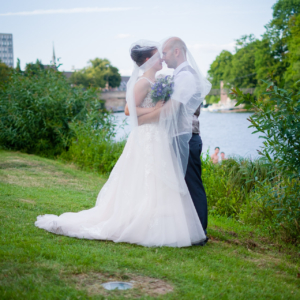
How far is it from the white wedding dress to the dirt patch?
89 cm

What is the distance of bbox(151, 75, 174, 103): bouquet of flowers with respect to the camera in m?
4.12

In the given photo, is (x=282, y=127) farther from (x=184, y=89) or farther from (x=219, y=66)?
(x=219, y=66)

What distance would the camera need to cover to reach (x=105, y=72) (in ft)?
332

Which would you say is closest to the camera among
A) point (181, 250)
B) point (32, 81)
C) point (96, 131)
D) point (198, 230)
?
point (181, 250)

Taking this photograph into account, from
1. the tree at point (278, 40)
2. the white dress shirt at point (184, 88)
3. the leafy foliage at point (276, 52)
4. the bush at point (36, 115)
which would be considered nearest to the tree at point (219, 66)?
the leafy foliage at point (276, 52)

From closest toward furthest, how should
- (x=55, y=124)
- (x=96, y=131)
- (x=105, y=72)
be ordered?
(x=96, y=131) < (x=55, y=124) < (x=105, y=72)

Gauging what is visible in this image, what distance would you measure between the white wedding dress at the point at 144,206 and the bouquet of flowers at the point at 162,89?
14 cm

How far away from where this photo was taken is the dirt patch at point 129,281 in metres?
2.73

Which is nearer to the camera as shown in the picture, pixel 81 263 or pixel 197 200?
pixel 81 263

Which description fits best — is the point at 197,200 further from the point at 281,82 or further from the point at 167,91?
the point at 281,82

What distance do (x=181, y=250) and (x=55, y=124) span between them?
36.1 feet

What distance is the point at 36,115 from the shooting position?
13.9 meters

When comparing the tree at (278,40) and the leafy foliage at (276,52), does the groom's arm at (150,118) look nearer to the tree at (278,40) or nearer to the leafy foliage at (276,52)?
the leafy foliage at (276,52)

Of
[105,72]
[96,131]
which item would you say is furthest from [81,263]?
[105,72]
